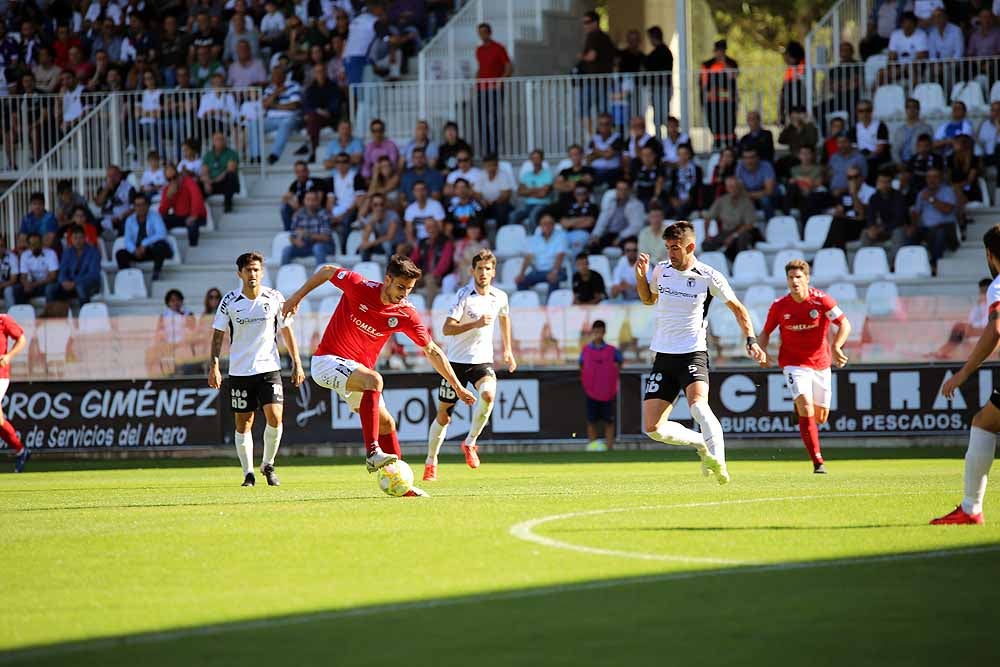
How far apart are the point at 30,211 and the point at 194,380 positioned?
7.99m

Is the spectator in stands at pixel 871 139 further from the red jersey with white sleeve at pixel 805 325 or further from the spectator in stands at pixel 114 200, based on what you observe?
the spectator in stands at pixel 114 200

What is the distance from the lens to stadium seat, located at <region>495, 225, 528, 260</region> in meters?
25.4

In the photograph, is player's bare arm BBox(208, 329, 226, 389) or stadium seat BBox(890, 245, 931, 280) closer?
player's bare arm BBox(208, 329, 226, 389)

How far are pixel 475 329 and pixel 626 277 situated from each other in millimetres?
7882

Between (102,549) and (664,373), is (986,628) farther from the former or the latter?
(664,373)

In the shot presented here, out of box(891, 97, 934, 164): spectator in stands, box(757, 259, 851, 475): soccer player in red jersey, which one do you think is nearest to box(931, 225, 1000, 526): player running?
box(757, 259, 851, 475): soccer player in red jersey

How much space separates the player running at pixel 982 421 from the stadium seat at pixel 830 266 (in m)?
13.4

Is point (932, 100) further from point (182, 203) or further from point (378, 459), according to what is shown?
point (378, 459)

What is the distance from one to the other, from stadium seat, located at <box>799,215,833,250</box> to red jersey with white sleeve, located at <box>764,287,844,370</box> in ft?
27.1

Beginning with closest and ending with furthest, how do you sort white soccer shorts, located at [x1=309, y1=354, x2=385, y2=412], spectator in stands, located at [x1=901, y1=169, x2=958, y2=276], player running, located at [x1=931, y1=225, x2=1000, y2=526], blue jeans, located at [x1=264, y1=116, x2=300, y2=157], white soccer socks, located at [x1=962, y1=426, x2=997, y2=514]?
player running, located at [x1=931, y1=225, x2=1000, y2=526]
white soccer socks, located at [x1=962, y1=426, x2=997, y2=514]
white soccer shorts, located at [x1=309, y1=354, x2=385, y2=412]
spectator in stands, located at [x1=901, y1=169, x2=958, y2=276]
blue jeans, located at [x1=264, y1=116, x2=300, y2=157]

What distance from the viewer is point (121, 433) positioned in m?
22.9

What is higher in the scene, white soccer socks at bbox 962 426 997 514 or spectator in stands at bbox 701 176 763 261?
spectator in stands at bbox 701 176 763 261

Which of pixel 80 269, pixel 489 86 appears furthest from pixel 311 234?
pixel 489 86

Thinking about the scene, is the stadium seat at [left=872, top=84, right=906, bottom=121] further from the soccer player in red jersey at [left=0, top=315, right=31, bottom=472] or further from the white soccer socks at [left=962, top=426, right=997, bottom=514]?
the white soccer socks at [left=962, top=426, right=997, bottom=514]
